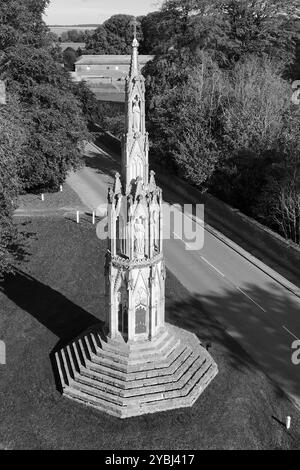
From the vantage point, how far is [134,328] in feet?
71.9

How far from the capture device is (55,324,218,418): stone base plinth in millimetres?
20688

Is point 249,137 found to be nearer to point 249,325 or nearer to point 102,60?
point 249,325

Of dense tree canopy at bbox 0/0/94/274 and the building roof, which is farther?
the building roof

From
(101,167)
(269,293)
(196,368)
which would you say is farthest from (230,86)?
(196,368)

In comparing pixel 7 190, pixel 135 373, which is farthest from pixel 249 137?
pixel 135 373

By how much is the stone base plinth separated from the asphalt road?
327cm

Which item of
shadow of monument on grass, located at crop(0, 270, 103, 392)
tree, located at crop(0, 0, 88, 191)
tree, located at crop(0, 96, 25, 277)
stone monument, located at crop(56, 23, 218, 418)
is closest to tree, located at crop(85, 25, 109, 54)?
tree, located at crop(0, 0, 88, 191)

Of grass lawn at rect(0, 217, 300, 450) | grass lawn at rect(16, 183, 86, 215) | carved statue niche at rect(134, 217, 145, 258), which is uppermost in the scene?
carved statue niche at rect(134, 217, 145, 258)

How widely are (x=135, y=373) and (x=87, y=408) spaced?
2.31 metres

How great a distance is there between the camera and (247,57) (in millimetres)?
52094

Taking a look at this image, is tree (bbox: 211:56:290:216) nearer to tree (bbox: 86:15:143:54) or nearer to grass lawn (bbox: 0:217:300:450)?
grass lawn (bbox: 0:217:300:450)

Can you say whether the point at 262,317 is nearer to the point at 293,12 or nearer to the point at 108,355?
the point at 108,355
